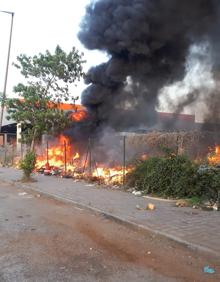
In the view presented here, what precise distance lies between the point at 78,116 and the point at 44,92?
2396 millimetres

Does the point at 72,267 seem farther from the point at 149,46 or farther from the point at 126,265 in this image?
the point at 149,46

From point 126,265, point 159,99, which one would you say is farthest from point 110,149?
point 126,265

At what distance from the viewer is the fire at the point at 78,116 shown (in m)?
23.2

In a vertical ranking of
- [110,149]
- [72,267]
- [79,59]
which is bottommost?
[72,267]

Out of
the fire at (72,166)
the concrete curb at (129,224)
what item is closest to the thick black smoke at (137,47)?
the fire at (72,166)

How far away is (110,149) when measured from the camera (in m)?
18.2

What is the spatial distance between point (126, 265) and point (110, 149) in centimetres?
1301

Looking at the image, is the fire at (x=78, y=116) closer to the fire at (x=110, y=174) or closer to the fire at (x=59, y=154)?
the fire at (x=59, y=154)

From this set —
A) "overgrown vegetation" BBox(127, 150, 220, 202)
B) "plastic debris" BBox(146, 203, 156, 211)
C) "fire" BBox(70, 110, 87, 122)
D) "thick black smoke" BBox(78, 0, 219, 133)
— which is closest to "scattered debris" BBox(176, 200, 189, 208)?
"overgrown vegetation" BBox(127, 150, 220, 202)

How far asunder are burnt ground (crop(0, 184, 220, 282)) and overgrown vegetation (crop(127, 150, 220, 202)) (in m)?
2.82

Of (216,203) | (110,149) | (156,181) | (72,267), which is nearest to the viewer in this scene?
(72,267)

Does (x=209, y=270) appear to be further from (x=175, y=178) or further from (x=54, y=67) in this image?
(x=54, y=67)

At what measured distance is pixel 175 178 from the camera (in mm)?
11133

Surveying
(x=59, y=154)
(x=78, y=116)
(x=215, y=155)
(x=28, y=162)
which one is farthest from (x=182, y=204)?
(x=78, y=116)
